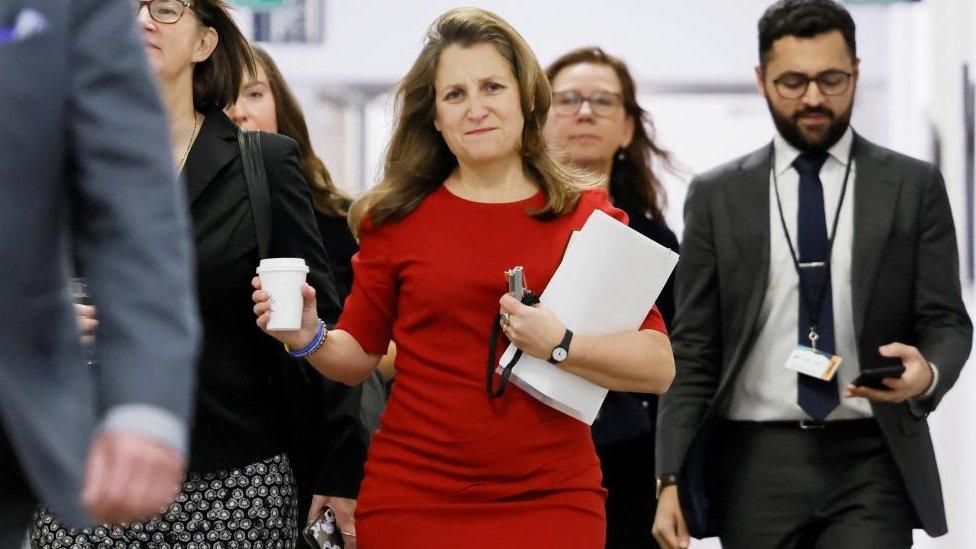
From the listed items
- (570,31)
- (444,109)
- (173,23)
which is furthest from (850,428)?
(570,31)

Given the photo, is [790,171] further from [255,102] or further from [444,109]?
[255,102]

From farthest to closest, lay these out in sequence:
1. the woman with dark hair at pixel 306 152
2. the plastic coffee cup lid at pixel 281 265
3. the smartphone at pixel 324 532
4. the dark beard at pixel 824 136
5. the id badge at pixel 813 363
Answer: the woman with dark hair at pixel 306 152 < the dark beard at pixel 824 136 < the id badge at pixel 813 363 < the smartphone at pixel 324 532 < the plastic coffee cup lid at pixel 281 265

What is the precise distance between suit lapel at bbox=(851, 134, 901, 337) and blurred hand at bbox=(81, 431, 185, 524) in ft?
7.73

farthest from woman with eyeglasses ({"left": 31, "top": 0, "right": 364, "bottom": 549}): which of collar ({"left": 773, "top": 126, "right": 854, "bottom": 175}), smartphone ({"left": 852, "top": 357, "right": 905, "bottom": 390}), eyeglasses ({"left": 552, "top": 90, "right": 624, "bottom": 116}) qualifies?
eyeglasses ({"left": 552, "top": 90, "right": 624, "bottom": 116})

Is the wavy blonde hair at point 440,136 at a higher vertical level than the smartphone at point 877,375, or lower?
higher

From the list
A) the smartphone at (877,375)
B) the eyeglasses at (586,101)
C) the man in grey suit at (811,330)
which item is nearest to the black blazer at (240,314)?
the man in grey suit at (811,330)

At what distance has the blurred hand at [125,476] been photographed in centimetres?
151

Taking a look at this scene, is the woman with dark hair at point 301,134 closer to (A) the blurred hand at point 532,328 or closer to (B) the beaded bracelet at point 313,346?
(B) the beaded bracelet at point 313,346

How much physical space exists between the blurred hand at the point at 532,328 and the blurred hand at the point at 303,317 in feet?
1.17

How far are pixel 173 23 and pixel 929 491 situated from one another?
1947mm

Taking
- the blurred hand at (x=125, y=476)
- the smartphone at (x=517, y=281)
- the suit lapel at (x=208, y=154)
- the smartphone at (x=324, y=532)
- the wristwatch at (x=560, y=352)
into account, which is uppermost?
the blurred hand at (x=125, y=476)

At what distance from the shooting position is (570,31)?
11281 mm

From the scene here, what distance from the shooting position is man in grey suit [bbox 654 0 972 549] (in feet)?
11.8

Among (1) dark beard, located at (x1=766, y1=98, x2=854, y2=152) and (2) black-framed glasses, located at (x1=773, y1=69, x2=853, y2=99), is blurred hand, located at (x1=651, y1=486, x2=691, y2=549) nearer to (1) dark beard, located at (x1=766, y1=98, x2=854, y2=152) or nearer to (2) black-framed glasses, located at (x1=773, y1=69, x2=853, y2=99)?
(1) dark beard, located at (x1=766, y1=98, x2=854, y2=152)
